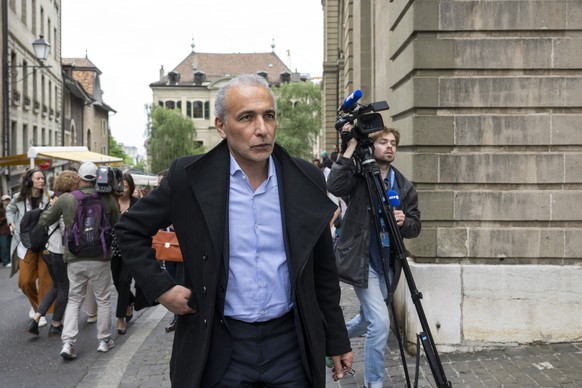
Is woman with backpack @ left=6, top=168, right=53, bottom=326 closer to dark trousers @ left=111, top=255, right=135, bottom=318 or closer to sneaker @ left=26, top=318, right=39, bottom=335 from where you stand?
sneaker @ left=26, top=318, right=39, bottom=335

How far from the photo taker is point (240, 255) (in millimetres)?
2836

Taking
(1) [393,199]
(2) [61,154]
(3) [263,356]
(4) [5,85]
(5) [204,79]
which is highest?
(5) [204,79]

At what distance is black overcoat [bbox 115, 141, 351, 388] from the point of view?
2.79m

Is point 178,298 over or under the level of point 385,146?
under

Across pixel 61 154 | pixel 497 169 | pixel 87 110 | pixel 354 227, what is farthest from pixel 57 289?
pixel 87 110

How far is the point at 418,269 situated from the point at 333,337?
3.30 meters

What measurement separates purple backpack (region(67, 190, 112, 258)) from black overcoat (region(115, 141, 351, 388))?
13.6ft

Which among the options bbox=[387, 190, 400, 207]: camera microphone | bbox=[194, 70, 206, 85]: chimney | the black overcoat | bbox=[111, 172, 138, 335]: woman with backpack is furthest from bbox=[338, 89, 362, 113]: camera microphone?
bbox=[194, 70, 206, 85]: chimney

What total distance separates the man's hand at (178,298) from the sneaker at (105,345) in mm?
4555

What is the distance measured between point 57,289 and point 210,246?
18.3 ft

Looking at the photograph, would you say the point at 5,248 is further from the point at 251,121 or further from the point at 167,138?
the point at 167,138

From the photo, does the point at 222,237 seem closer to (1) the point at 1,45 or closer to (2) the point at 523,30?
(2) the point at 523,30

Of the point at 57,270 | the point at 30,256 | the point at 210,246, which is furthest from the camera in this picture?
the point at 30,256

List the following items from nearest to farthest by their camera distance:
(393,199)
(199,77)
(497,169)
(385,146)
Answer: (393,199), (385,146), (497,169), (199,77)
